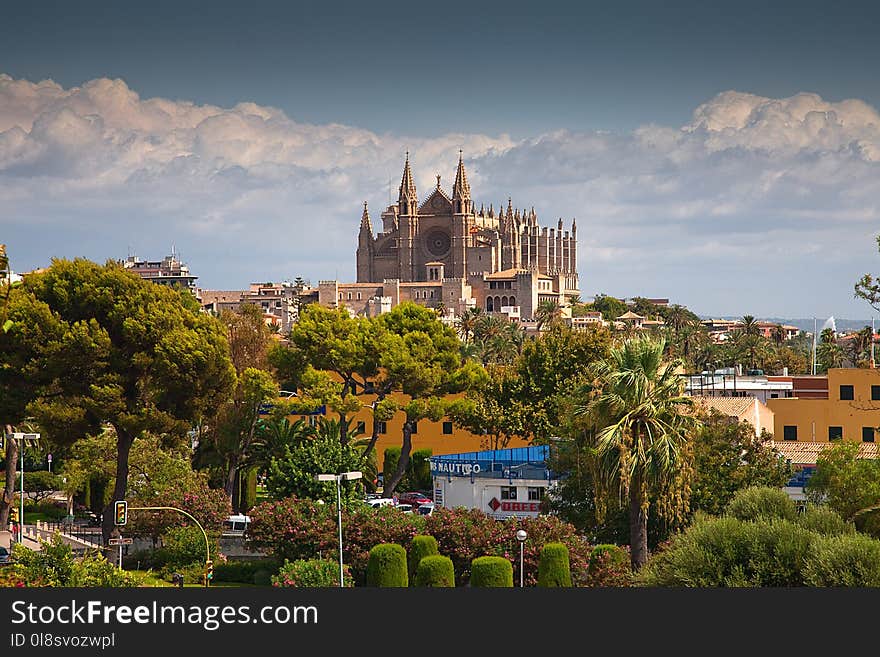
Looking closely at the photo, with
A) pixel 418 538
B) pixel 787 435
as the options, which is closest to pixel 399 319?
pixel 787 435

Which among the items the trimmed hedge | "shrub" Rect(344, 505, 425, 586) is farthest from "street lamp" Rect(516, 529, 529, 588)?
"shrub" Rect(344, 505, 425, 586)

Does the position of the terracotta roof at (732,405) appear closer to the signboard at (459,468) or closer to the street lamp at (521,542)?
the signboard at (459,468)

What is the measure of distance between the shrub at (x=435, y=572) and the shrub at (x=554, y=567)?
2.02 metres

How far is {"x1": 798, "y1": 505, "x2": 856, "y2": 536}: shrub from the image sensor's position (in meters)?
24.8

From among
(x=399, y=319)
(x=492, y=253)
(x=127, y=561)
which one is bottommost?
(x=127, y=561)

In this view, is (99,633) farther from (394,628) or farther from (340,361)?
(340,361)

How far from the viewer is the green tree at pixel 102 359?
119 ft

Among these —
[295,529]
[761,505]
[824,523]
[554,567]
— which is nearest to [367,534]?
[295,529]

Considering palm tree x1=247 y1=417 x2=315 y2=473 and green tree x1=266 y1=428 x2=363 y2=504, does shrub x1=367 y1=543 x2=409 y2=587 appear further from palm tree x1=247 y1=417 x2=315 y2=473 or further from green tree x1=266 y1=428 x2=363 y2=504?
palm tree x1=247 y1=417 x2=315 y2=473

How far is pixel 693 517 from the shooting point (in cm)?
3098

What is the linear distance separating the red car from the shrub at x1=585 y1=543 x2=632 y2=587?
1693 cm

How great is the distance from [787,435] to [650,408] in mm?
23097

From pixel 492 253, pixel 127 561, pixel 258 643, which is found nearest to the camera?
pixel 258 643

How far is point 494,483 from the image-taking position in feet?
139
